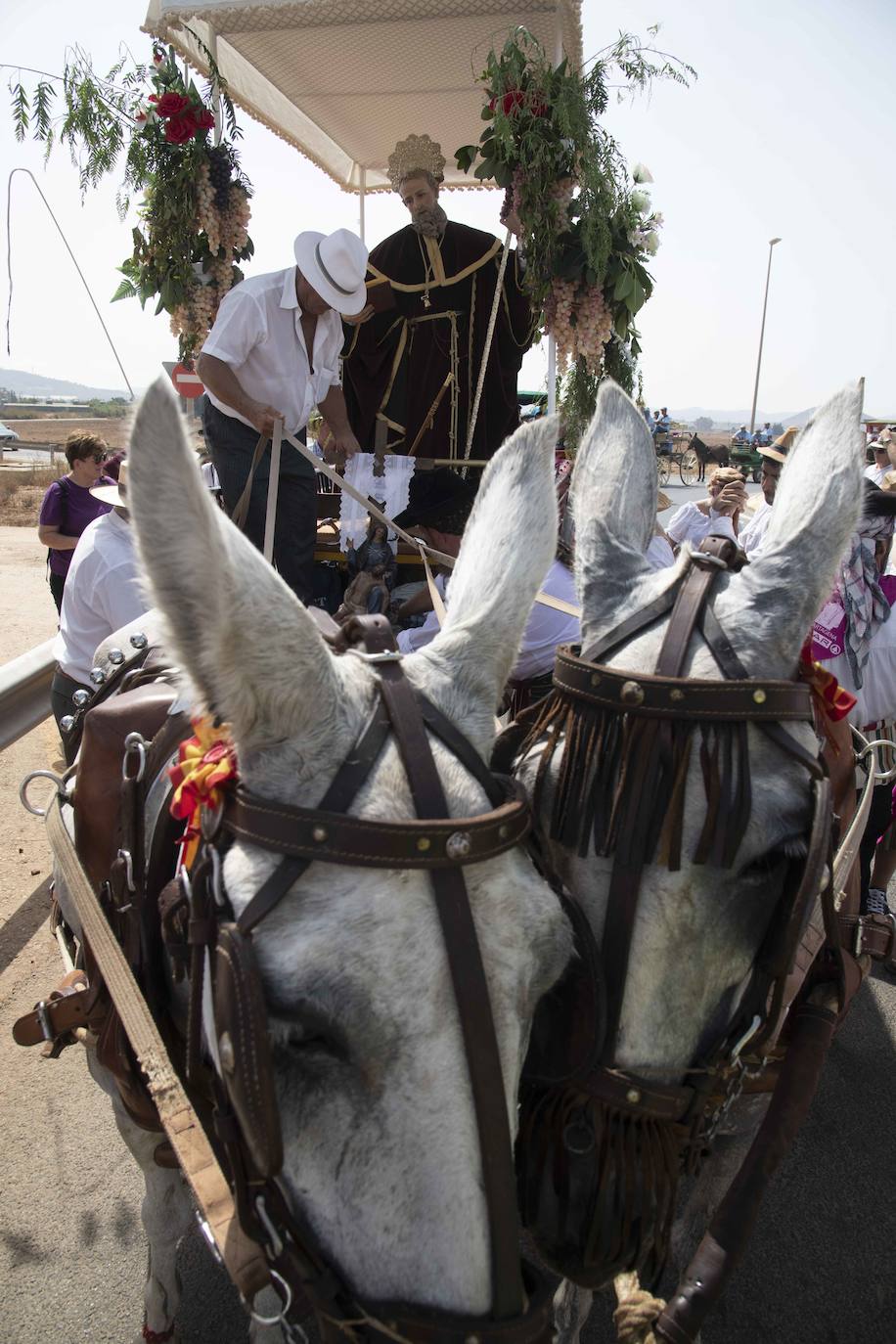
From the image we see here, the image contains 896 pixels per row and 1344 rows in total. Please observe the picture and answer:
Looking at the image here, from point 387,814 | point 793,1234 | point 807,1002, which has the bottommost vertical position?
point 793,1234

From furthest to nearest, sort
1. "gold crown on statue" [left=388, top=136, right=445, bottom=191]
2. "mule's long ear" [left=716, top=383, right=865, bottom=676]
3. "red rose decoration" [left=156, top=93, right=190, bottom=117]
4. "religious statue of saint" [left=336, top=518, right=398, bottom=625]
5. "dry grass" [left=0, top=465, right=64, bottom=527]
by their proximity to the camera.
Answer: "dry grass" [left=0, top=465, right=64, bottom=527]
"gold crown on statue" [left=388, top=136, right=445, bottom=191]
"red rose decoration" [left=156, top=93, right=190, bottom=117]
"religious statue of saint" [left=336, top=518, right=398, bottom=625]
"mule's long ear" [left=716, top=383, right=865, bottom=676]

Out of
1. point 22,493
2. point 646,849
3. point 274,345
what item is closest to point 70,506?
point 274,345

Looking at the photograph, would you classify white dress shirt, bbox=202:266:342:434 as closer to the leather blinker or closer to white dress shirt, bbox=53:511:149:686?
white dress shirt, bbox=53:511:149:686

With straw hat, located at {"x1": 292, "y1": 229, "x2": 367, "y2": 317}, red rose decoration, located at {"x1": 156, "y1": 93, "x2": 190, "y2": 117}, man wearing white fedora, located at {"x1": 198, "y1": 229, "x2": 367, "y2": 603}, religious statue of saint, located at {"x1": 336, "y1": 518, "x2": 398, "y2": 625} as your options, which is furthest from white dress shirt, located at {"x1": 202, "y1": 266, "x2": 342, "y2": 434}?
red rose decoration, located at {"x1": 156, "y1": 93, "x2": 190, "y2": 117}

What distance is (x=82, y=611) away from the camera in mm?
4309

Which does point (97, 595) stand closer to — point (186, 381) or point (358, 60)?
point (186, 381)

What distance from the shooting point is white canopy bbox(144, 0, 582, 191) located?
4375mm

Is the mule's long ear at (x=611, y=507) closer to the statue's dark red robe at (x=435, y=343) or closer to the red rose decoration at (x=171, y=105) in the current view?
the statue's dark red robe at (x=435, y=343)

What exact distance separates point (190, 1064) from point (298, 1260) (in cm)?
35

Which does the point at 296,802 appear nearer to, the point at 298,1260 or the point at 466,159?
the point at 298,1260

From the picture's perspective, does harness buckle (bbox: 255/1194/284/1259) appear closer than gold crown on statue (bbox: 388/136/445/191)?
Yes

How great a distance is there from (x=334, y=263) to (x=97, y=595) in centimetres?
191

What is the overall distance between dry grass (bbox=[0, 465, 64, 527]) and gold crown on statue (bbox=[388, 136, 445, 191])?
51.2 feet

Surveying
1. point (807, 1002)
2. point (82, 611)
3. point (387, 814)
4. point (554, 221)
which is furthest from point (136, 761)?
point (554, 221)
